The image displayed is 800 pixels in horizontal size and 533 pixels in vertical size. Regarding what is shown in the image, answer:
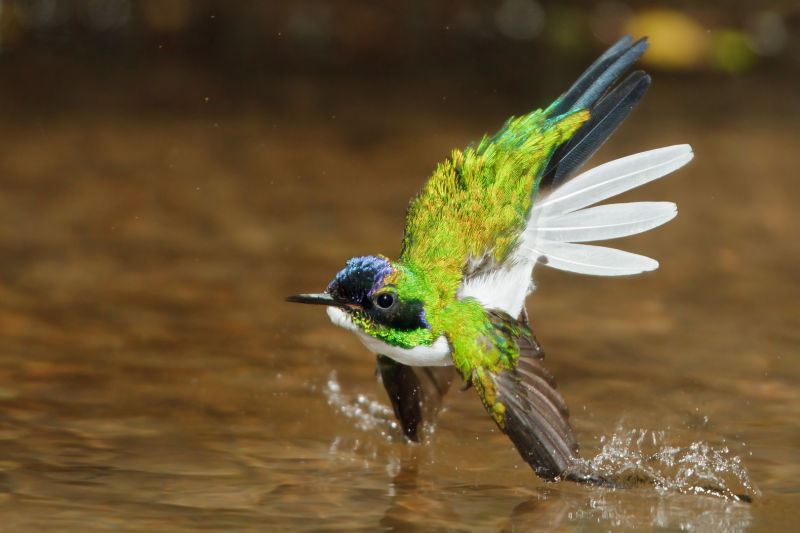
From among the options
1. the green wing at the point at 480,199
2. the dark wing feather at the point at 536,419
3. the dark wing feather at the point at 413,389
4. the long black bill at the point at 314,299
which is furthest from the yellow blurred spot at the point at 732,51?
the long black bill at the point at 314,299

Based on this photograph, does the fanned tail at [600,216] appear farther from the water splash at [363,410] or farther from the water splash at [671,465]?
the water splash at [363,410]

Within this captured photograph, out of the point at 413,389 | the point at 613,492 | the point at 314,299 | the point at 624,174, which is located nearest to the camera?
the point at 314,299

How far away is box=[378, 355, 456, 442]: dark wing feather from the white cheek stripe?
14.5 inches

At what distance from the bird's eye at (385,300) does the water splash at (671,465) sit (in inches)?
34.5

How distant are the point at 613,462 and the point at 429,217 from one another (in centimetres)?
100

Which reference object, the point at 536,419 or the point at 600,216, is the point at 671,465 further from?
the point at 600,216

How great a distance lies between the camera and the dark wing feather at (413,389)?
385 cm

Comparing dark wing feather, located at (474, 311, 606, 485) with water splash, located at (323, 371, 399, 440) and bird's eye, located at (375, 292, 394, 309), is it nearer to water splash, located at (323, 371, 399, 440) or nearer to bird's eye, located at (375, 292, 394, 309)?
bird's eye, located at (375, 292, 394, 309)

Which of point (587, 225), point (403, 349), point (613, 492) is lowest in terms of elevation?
point (613, 492)

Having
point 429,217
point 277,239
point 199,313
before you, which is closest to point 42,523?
point 429,217

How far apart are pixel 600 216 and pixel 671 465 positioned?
86 centimetres

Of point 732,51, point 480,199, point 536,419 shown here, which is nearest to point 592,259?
point 480,199

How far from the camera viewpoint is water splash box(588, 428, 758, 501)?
3.51 m

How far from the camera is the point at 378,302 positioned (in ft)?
10.8
